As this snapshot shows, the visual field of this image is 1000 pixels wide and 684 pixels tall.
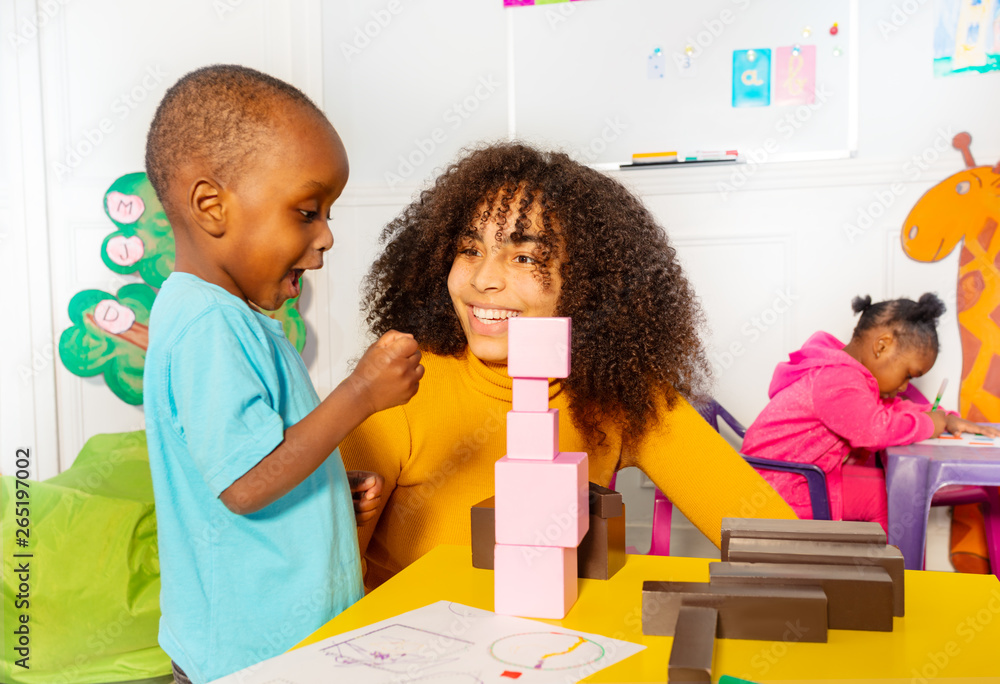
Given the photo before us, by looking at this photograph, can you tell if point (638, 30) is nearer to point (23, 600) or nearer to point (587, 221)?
point (587, 221)

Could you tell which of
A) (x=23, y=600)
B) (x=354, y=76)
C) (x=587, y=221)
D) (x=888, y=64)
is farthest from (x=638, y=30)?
(x=23, y=600)

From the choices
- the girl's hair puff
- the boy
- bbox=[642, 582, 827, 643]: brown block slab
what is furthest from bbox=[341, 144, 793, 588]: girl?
the girl's hair puff

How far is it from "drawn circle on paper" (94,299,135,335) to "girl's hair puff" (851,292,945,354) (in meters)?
2.75

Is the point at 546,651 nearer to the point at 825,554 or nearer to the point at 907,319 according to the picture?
the point at 825,554

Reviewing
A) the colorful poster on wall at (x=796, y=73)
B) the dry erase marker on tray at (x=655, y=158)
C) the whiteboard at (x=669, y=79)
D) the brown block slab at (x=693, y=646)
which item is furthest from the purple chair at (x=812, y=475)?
the brown block slab at (x=693, y=646)

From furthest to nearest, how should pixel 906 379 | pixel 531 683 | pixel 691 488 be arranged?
pixel 906 379, pixel 691 488, pixel 531 683

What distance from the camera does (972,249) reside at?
2.98m

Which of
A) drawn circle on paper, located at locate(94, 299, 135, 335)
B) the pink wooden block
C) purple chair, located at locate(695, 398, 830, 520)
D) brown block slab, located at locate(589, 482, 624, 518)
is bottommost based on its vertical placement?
purple chair, located at locate(695, 398, 830, 520)

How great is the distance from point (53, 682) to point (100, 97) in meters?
2.24

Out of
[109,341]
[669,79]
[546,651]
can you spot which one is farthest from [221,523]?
[669,79]

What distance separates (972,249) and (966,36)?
77 cm

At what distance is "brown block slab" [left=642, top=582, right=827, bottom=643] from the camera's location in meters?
0.77

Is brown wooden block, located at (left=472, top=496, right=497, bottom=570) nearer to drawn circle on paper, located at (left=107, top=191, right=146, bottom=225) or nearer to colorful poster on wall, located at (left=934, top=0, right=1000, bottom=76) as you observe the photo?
drawn circle on paper, located at (left=107, top=191, right=146, bottom=225)

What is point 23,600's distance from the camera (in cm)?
215
